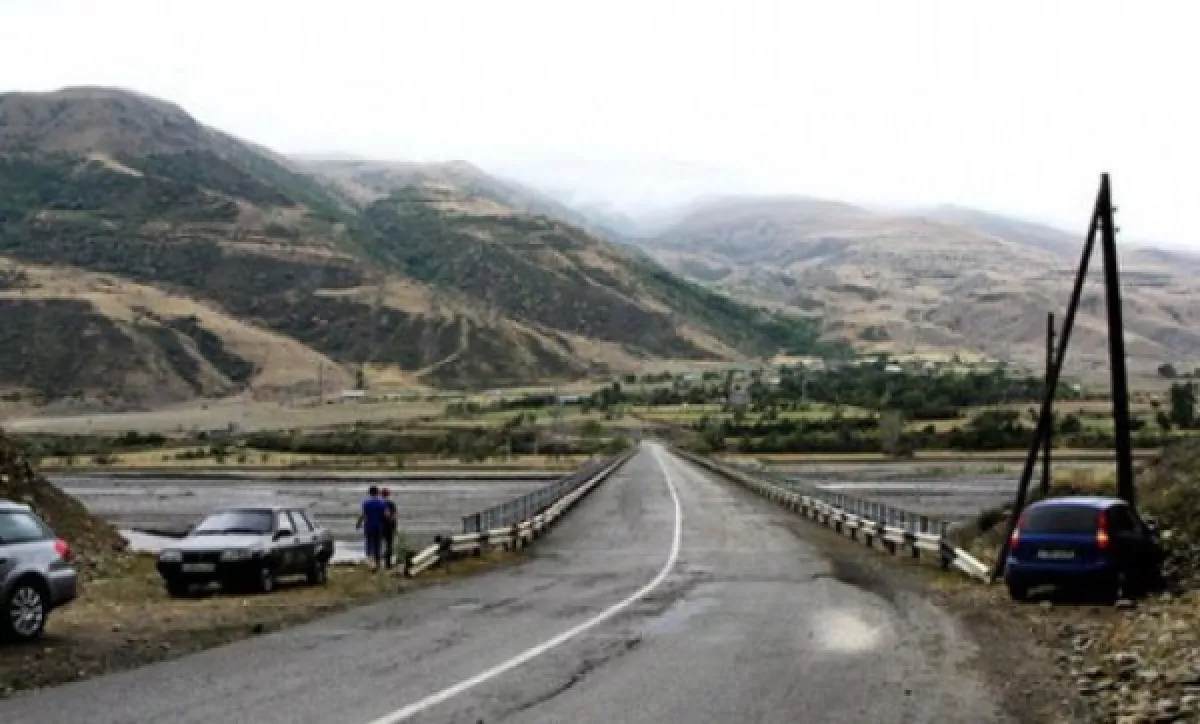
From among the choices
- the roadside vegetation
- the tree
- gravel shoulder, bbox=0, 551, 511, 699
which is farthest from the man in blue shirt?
the tree

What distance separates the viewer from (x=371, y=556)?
30.7 m

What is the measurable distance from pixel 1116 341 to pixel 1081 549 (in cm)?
657

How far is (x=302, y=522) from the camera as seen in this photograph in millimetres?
27344

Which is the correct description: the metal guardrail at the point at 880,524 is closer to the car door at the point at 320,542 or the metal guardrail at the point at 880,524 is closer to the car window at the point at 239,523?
the car door at the point at 320,542

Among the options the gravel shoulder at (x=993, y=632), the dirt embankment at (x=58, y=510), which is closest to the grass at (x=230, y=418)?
the dirt embankment at (x=58, y=510)

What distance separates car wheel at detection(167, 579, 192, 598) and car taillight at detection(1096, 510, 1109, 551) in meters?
14.4

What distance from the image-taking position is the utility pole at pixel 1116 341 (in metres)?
26.1

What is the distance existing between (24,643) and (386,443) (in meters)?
133

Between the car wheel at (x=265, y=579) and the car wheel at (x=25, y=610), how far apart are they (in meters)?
7.60

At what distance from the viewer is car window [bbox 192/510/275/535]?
25891 millimetres

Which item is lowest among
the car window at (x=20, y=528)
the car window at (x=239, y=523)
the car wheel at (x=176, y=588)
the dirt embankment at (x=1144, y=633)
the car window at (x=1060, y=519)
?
the car wheel at (x=176, y=588)

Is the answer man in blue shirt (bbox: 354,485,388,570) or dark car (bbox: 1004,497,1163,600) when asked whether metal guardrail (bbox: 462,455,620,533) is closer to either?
man in blue shirt (bbox: 354,485,388,570)

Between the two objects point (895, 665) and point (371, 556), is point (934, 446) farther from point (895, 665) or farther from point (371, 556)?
point (895, 665)

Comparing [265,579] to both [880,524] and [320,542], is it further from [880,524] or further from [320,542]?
[880,524]
